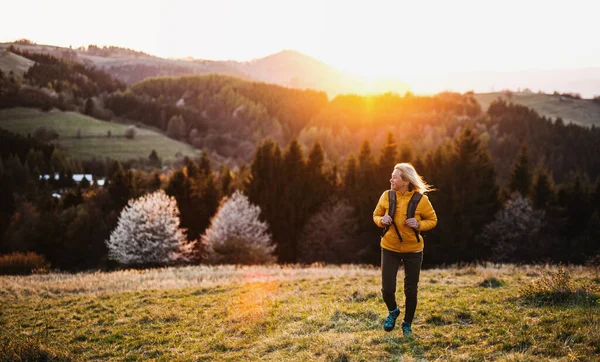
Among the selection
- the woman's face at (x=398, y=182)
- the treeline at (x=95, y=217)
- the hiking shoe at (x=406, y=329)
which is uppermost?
the woman's face at (x=398, y=182)

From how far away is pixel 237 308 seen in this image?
11109mm

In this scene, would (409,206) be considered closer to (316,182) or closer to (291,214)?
(291,214)

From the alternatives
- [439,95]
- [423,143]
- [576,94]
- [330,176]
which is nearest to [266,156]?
[330,176]

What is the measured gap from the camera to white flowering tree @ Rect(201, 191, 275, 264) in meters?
39.8

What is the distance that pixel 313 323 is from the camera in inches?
348

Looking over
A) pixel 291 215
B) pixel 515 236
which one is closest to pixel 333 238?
pixel 291 215

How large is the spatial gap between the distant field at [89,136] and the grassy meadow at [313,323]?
140 m

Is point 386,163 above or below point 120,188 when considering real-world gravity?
above

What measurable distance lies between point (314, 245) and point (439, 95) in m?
159

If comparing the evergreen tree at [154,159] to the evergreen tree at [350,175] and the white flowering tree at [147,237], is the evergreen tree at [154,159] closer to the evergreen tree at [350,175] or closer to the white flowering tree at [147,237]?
the white flowering tree at [147,237]

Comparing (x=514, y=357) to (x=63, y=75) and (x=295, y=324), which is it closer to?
(x=295, y=324)

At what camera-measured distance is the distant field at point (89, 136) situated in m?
139

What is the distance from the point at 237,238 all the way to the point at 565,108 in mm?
198859

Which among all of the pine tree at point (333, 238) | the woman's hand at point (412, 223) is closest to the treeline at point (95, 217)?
the pine tree at point (333, 238)
